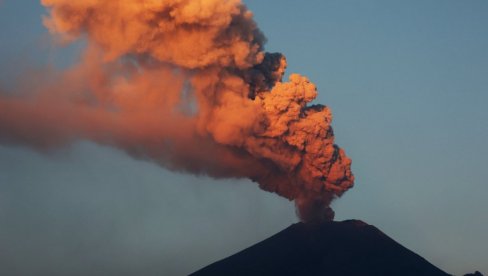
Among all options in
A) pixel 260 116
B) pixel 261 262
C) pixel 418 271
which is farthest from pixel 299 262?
pixel 260 116

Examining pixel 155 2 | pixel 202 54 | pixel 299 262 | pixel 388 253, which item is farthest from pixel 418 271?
pixel 155 2

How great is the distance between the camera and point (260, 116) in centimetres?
4462

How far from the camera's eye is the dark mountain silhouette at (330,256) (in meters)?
52.8

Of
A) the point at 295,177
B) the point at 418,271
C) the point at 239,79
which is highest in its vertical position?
the point at 239,79

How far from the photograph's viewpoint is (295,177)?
47625 mm

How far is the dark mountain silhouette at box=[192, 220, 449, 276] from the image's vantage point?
5284 cm

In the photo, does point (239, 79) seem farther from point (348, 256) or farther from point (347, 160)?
point (348, 256)

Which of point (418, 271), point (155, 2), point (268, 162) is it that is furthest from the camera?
point (418, 271)

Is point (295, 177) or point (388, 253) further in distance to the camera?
point (388, 253)

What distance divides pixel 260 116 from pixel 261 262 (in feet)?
48.9

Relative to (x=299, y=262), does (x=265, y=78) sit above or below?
above

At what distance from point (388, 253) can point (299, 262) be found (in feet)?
20.0

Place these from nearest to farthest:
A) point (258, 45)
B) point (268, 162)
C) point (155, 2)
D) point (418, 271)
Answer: point (155, 2) < point (258, 45) < point (268, 162) < point (418, 271)

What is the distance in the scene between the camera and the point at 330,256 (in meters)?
53.9
